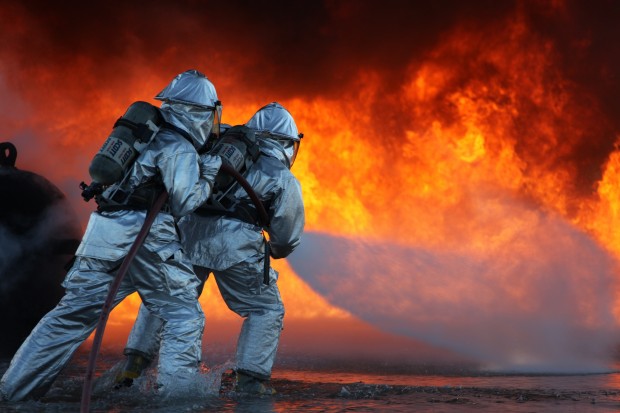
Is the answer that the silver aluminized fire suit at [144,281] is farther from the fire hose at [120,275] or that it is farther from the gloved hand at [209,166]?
the fire hose at [120,275]

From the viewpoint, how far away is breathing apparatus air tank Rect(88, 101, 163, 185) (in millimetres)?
5176

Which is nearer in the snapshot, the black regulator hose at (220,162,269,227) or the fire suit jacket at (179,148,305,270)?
the black regulator hose at (220,162,269,227)

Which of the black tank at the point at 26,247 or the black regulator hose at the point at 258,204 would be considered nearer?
the black regulator hose at the point at 258,204

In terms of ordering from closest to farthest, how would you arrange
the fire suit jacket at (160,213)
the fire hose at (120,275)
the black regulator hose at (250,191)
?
the fire hose at (120,275) < the fire suit jacket at (160,213) < the black regulator hose at (250,191)

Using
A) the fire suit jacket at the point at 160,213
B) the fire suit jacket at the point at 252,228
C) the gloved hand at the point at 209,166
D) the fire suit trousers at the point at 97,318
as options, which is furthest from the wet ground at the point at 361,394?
the gloved hand at the point at 209,166

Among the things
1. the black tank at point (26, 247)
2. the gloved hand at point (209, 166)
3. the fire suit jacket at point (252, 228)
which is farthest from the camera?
the black tank at point (26, 247)

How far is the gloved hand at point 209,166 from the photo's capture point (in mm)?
5605

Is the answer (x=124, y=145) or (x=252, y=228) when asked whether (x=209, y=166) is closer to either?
(x=124, y=145)

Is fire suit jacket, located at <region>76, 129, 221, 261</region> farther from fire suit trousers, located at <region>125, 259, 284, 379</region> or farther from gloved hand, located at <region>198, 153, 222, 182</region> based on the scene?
fire suit trousers, located at <region>125, 259, 284, 379</region>

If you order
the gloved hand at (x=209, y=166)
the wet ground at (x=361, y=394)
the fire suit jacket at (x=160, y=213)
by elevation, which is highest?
the gloved hand at (x=209, y=166)

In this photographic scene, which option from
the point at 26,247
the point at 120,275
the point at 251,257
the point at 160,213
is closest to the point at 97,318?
the point at 120,275

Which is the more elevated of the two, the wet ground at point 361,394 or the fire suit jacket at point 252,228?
the fire suit jacket at point 252,228

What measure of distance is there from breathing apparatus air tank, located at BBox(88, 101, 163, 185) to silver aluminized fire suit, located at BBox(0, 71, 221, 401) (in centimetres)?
9

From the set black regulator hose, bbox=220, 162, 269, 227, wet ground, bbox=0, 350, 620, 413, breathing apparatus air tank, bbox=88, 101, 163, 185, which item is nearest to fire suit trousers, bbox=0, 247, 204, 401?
wet ground, bbox=0, 350, 620, 413
